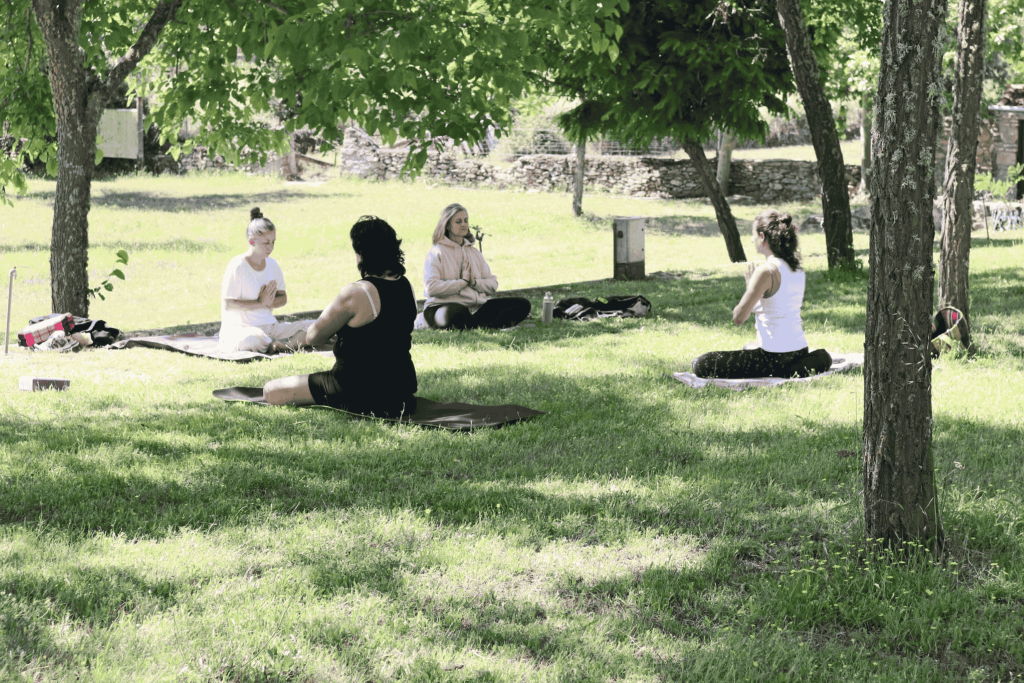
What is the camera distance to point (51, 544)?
3703 millimetres

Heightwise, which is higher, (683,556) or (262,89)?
(262,89)

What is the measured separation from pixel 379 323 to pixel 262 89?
459 centimetres

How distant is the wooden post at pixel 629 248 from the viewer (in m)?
13.9

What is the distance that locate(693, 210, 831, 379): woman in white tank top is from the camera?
6.68 m

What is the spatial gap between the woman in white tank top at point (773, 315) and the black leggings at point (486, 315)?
295cm

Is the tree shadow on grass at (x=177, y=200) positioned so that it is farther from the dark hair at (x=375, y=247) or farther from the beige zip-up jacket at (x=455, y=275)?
the dark hair at (x=375, y=247)

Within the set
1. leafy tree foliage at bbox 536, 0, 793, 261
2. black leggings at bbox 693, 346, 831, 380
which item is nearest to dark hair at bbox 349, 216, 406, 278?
black leggings at bbox 693, 346, 831, 380

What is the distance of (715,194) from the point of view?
16156mm

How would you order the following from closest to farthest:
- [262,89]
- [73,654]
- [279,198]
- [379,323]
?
[73,654], [379,323], [262,89], [279,198]

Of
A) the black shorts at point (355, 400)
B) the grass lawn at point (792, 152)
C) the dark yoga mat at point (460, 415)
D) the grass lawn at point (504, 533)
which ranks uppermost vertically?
the grass lawn at point (792, 152)

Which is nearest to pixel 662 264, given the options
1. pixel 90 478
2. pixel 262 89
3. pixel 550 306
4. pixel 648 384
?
pixel 550 306

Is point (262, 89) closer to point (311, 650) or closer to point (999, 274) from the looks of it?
point (311, 650)

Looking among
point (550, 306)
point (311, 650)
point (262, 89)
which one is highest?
point (262, 89)

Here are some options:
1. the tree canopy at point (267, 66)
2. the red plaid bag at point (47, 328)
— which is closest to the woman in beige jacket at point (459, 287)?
the tree canopy at point (267, 66)
